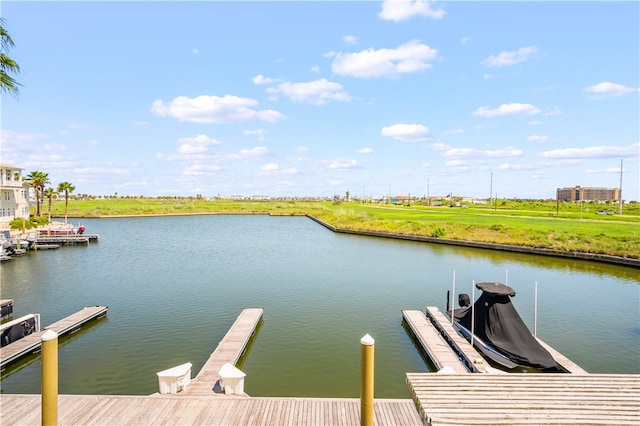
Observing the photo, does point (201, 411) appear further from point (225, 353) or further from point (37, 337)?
point (37, 337)

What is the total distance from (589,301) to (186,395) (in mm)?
26229

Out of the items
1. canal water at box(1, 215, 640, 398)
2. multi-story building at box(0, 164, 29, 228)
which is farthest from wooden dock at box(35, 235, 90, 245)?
multi-story building at box(0, 164, 29, 228)

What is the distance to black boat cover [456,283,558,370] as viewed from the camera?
14.1 metres

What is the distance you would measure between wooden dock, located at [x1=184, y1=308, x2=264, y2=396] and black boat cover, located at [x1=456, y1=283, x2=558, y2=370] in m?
10.4

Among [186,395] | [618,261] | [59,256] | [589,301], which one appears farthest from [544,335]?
[59,256]

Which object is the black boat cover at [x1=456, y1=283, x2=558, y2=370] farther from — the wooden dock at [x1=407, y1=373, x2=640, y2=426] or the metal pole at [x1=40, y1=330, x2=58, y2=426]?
the metal pole at [x1=40, y1=330, x2=58, y2=426]

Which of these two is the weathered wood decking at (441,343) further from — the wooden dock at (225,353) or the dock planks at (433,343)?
the wooden dock at (225,353)

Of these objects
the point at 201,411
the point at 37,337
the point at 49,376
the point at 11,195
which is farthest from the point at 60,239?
the point at 49,376

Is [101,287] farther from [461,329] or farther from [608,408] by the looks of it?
[608,408]

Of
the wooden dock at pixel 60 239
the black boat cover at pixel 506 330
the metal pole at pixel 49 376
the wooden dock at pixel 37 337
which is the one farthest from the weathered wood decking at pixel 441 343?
the wooden dock at pixel 60 239

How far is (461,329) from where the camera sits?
1761 cm

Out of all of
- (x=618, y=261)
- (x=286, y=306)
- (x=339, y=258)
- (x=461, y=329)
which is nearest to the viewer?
(x=461, y=329)

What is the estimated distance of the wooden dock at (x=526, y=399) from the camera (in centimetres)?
652

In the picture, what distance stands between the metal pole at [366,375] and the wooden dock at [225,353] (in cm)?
535
